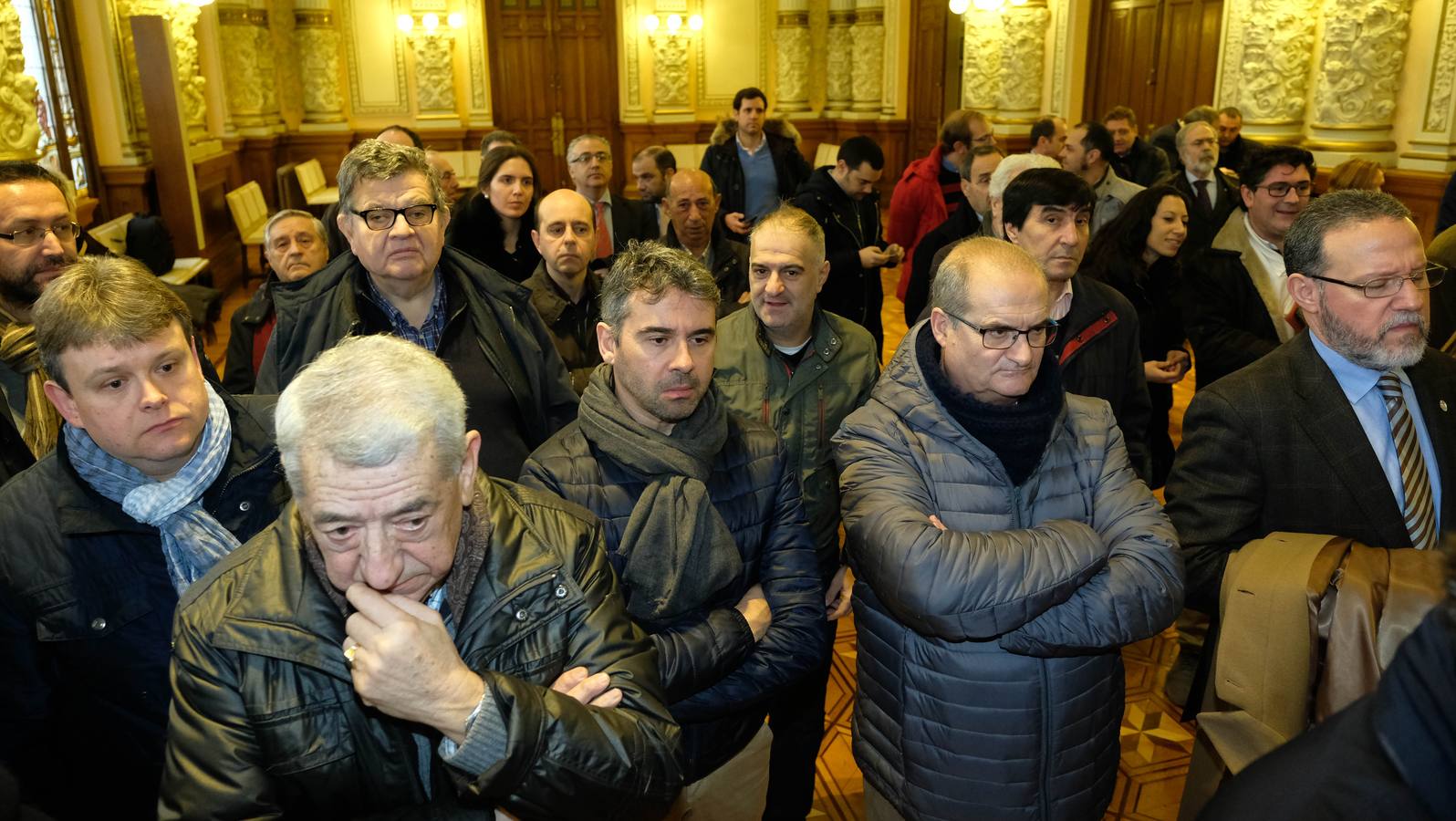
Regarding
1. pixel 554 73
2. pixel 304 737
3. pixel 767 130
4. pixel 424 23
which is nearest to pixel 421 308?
pixel 304 737

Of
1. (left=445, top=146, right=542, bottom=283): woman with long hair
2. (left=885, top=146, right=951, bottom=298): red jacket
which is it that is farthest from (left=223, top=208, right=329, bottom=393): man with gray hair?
(left=885, top=146, right=951, bottom=298): red jacket

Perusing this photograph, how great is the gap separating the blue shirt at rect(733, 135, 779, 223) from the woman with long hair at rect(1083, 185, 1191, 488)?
152 inches

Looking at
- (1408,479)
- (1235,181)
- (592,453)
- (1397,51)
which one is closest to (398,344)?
(592,453)

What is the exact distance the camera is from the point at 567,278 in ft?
11.6

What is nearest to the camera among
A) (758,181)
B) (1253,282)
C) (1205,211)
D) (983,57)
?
(1253,282)

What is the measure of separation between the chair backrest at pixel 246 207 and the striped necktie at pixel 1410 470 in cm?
1087

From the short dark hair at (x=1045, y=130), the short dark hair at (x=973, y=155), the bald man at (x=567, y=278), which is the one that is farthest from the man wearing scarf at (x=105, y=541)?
the short dark hair at (x=1045, y=130)

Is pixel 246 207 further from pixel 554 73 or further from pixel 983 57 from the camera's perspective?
pixel 983 57

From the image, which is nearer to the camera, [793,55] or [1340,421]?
[1340,421]

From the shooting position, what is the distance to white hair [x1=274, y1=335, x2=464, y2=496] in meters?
1.38

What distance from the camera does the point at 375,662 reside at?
1312 millimetres

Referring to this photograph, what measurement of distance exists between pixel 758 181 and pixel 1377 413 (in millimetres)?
5605

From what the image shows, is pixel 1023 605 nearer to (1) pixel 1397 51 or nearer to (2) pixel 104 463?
(2) pixel 104 463

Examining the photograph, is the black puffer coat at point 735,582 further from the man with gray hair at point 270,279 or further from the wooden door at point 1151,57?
the wooden door at point 1151,57
